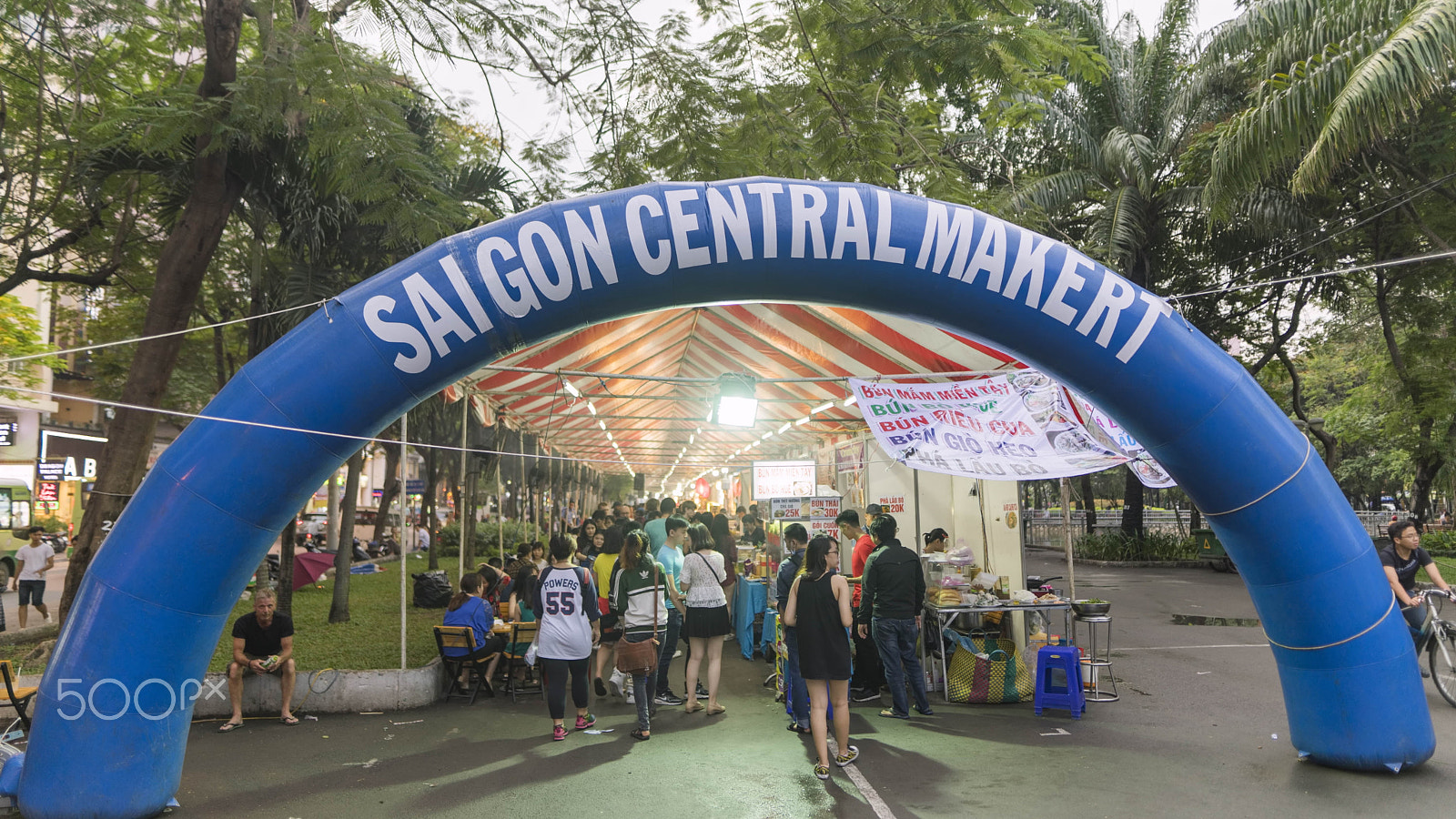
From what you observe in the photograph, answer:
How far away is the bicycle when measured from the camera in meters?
8.44

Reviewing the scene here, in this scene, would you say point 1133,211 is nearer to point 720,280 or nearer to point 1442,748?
point 1442,748

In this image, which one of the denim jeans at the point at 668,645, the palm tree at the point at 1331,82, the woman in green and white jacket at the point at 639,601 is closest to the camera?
the woman in green and white jacket at the point at 639,601

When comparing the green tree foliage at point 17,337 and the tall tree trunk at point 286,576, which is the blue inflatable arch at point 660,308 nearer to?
A: the tall tree trunk at point 286,576

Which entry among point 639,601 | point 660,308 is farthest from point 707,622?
point 660,308

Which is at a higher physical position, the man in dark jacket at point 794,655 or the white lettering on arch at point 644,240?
the white lettering on arch at point 644,240

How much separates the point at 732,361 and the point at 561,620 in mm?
7303

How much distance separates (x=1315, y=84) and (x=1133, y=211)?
364 inches

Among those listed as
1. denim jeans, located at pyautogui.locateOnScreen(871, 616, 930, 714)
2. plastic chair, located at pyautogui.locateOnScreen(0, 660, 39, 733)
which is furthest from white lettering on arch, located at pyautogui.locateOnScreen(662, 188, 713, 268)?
plastic chair, located at pyautogui.locateOnScreen(0, 660, 39, 733)

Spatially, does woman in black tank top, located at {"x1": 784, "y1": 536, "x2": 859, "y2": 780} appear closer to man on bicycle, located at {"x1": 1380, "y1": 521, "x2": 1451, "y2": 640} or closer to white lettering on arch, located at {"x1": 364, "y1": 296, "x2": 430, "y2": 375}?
white lettering on arch, located at {"x1": 364, "y1": 296, "x2": 430, "y2": 375}

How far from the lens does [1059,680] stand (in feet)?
28.6

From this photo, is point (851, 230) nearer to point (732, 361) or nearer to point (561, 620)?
point (561, 620)

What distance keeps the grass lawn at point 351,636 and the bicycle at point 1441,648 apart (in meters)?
10.6

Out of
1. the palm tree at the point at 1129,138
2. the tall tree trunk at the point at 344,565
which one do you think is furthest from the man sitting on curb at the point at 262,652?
the palm tree at the point at 1129,138

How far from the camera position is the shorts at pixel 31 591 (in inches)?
551
